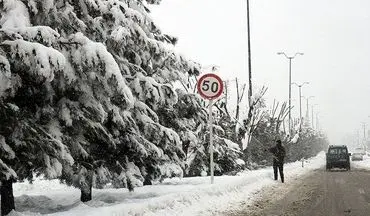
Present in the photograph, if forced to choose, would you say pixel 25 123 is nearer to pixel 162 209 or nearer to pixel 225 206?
pixel 162 209

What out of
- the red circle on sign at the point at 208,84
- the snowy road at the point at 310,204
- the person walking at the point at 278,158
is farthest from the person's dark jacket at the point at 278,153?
the red circle on sign at the point at 208,84

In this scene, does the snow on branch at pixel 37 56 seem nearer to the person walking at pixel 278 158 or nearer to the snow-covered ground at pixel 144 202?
the snow-covered ground at pixel 144 202

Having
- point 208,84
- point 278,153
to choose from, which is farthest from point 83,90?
point 278,153

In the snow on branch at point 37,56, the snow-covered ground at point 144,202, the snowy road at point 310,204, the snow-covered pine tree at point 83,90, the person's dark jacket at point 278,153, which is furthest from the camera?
the person's dark jacket at point 278,153

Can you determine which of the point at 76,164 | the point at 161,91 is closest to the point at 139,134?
the point at 161,91

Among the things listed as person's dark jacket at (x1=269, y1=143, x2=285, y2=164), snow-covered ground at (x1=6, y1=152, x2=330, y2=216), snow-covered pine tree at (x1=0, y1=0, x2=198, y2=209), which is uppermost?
snow-covered pine tree at (x1=0, y1=0, x2=198, y2=209)

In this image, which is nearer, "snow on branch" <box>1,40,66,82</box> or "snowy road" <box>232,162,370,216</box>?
"snow on branch" <box>1,40,66,82</box>

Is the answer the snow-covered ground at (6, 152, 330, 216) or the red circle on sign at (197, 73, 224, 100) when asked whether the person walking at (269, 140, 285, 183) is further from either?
the red circle on sign at (197, 73, 224, 100)

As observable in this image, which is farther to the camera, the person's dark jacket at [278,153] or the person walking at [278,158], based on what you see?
the person's dark jacket at [278,153]

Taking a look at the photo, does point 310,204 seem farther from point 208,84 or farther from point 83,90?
point 83,90

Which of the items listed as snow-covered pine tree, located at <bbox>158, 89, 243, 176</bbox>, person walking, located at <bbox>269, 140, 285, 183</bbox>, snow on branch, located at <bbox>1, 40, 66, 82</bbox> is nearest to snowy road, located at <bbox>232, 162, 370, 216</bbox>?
snow-covered pine tree, located at <bbox>158, 89, 243, 176</bbox>

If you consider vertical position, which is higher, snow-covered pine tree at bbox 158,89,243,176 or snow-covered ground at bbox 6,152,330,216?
snow-covered pine tree at bbox 158,89,243,176

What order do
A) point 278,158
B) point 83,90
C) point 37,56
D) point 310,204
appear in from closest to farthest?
point 37,56, point 83,90, point 310,204, point 278,158

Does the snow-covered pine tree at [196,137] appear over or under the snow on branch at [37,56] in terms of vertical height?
under
